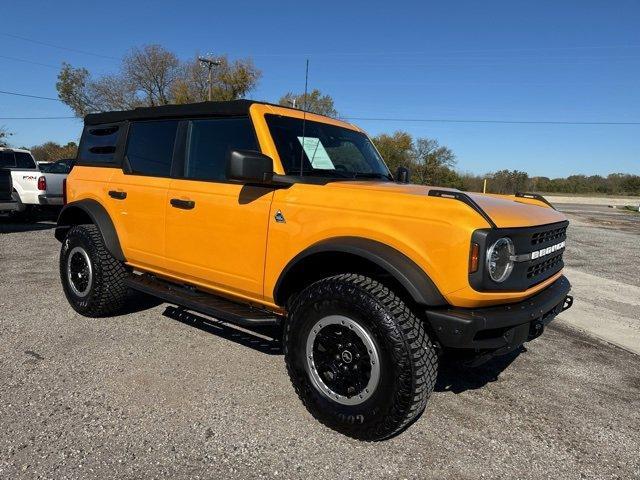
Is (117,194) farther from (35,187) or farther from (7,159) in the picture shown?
(7,159)

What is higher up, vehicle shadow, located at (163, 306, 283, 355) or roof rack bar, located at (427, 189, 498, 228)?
roof rack bar, located at (427, 189, 498, 228)

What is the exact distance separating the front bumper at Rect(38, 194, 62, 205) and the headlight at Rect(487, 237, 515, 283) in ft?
37.4

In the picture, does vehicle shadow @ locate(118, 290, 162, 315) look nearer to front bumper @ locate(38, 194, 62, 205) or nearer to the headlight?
the headlight

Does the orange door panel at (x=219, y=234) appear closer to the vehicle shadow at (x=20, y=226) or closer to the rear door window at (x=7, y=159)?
the vehicle shadow at (x=20, y=226)

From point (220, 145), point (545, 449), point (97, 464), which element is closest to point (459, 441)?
point (545, 449)

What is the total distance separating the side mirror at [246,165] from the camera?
296 cm

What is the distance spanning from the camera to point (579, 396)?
11.8 feet

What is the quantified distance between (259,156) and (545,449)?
247cm

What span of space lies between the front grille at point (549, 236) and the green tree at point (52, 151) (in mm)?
63899

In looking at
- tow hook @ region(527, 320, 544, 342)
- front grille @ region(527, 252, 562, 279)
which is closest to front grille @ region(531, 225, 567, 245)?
front grille @ region(527, 252, 562, 279)

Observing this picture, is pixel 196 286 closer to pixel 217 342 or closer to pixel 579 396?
pixel 217 342

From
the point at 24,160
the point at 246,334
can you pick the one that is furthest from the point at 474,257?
the point at 24,160

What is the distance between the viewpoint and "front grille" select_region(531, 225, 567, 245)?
2963 mm

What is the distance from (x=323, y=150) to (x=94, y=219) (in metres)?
2.34
